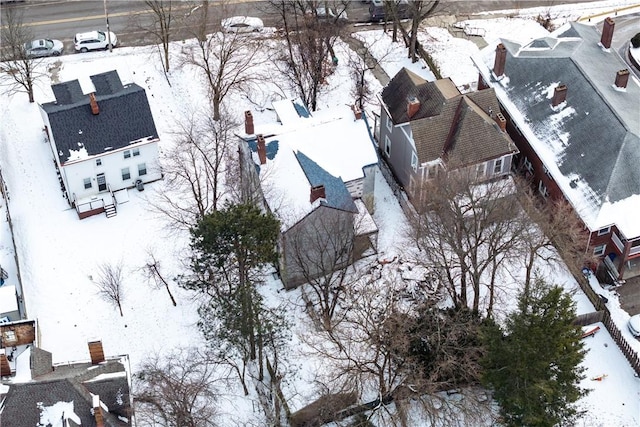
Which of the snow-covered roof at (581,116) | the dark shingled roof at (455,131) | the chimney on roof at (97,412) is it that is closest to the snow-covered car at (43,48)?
the dark shingled roof at (455,131)

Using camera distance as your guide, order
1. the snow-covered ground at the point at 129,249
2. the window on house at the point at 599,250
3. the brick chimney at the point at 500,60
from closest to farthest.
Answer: the snow-covered ground at the point at 129,249 → the window on house at the point at 599,250 → the brick chimney at the point at 500,60

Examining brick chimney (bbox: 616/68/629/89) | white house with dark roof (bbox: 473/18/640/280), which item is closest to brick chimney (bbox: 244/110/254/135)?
white house with dark roof (bbox: 473/18/640/280)

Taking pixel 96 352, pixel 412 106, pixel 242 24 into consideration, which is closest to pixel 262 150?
pixel 412 106

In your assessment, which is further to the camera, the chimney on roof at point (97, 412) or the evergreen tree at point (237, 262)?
the evergreen tree at point (237, 262)

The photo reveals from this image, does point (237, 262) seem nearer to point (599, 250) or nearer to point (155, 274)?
point (155, 274)

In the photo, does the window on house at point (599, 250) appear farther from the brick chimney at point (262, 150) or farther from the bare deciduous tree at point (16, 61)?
the bare deciduous tree at point (16, 61)

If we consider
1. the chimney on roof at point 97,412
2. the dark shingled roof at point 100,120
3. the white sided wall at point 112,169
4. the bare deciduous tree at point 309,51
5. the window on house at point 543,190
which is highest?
the bare deciduous tree at point 309,51
